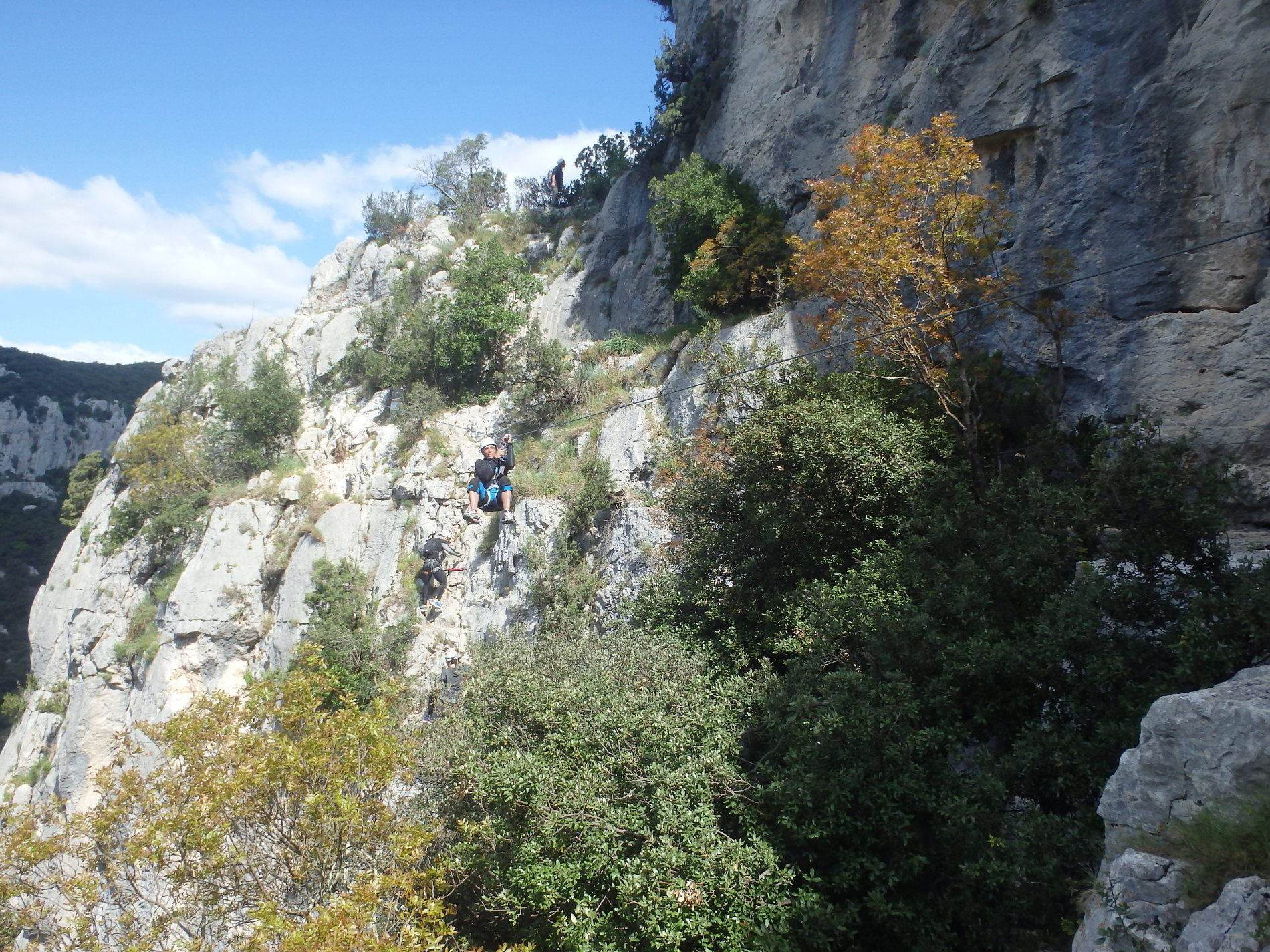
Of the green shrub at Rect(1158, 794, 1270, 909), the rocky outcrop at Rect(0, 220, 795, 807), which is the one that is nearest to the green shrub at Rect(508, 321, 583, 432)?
the rocky outcrop at Rect(0, 220, 795, 807)

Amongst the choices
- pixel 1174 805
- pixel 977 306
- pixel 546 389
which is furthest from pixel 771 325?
pixel 1174 805

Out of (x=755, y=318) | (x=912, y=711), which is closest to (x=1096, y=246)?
(x=755, y=318)

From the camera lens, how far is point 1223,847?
145 inches

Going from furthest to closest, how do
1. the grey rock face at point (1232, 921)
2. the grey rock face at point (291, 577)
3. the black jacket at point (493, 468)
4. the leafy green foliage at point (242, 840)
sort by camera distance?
1. the grey rock face at point (291, 577)
2. the black jacket at point (493, 468)
3. the leafy green foliage at point (242, 840)
4. the grey rock face at point (1232, 921)

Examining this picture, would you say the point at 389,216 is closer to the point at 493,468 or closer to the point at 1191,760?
the point at 493,468

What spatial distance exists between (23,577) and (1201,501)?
54594 mm

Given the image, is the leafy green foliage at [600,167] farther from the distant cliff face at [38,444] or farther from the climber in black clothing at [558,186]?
the distant cliff face at [38,444]

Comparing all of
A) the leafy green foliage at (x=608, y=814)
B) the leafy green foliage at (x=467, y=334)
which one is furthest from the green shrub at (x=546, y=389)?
the leafy green foliage at (x=608, y=814)

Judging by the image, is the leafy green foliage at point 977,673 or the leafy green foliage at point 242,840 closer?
the leafy green foliage at point 977,673

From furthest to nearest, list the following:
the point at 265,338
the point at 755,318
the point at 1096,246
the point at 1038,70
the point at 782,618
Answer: the point at 265,338
the point at 755,318
the point at 1038,70
the point at 1096,246
the point at 782,618

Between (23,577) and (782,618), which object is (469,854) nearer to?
(782,618)

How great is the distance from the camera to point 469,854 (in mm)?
6535

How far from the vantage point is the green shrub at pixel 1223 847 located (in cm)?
357

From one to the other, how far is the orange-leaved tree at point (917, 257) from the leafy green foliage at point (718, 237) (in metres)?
4.68
